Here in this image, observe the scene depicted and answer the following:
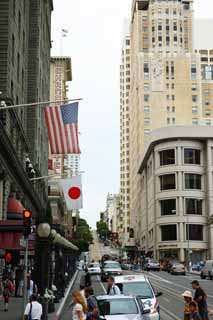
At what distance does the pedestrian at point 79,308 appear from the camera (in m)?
13.9

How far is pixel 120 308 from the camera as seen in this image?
15938mm

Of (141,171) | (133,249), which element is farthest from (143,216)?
(133,249)

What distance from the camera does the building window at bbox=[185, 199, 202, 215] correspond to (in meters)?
107

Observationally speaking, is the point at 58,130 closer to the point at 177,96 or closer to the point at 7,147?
the point at 7,147

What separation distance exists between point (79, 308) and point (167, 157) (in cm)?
9781

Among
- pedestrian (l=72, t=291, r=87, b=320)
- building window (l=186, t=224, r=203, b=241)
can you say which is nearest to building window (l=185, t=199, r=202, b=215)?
building window (l=186, t=224, r=203, b=241)

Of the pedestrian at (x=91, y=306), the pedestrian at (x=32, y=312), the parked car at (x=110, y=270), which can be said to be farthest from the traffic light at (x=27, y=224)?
the parked car at (x=110, y=270)

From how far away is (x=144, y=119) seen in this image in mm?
151875

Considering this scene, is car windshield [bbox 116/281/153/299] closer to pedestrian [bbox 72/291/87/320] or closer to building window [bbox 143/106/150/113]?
pedestrian [bbox 72/291/87/320]

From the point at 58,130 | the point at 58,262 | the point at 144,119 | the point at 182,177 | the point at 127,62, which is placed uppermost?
the point at 127,62

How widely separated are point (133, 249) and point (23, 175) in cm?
11505

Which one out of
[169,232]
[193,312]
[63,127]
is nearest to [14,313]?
[63,127]

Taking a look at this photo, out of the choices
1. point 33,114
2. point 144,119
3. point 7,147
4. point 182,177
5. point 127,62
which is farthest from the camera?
point 127,62

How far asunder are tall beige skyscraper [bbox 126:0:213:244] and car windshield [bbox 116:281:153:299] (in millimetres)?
122683
